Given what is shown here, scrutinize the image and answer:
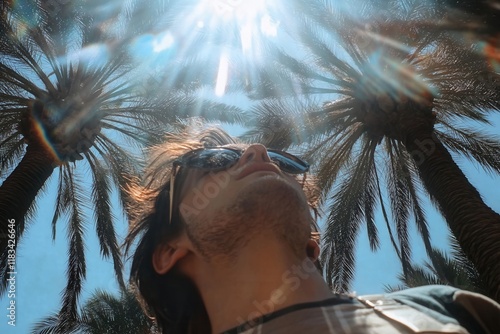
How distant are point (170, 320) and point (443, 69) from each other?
309 inches

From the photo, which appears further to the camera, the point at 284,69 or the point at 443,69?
the point at 284,69

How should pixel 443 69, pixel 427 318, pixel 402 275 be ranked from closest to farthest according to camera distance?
pixel 427 318 < pixel 443 69 < pixel 402 275

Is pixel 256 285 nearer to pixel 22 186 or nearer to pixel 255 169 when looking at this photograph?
pixel 255 169

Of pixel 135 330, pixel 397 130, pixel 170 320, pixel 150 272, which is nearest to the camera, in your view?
pixel 170 320

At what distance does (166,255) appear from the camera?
10.4ft

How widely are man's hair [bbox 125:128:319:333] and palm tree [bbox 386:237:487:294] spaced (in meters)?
5.69

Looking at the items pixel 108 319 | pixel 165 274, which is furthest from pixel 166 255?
pixel 108 319

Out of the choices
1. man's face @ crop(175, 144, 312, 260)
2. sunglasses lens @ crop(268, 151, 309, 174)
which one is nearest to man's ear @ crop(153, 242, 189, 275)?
man's face @ crop(175, 144, 312, 260)

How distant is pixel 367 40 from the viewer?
9.11m

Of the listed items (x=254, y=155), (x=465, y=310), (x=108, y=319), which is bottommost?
(x=465, y=310)

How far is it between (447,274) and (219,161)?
7.88 meters

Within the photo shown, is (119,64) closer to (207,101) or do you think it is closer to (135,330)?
(207,101)

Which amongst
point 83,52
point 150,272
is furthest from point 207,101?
point 150,272

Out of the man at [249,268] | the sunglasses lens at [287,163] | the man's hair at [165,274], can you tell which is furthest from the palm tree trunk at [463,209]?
the man at [249,268]
